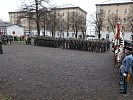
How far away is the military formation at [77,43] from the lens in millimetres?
27031

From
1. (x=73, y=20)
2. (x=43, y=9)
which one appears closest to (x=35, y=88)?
(x=43, y=9)

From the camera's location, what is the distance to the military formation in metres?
27.0

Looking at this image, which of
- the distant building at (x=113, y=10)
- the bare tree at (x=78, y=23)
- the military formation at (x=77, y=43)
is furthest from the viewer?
the distant building at (x=113, y=10)

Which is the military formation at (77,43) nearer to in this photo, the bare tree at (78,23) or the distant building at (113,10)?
the bare tree at (78,23)

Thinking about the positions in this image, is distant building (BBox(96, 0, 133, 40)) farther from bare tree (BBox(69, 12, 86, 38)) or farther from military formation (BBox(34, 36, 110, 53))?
military formation (BBox(34, 36, 110, 53))

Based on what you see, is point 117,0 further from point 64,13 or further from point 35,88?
point 35,88

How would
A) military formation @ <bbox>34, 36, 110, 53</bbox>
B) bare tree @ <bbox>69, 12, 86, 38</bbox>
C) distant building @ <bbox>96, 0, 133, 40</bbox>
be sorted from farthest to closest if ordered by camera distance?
distant building @ <bbox>96, 0, 133, 40</bbox>, bare tree @ <bbox>69, 12, 86, 38</bbox>, military formation @ <bbox>34, 36, 110, 53</bbox>

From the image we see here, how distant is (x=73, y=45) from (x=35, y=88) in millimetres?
20963

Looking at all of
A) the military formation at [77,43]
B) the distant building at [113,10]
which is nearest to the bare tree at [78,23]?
the distant building at [113,10]

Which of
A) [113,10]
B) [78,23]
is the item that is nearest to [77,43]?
[78,23]

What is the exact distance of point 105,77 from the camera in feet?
36.7

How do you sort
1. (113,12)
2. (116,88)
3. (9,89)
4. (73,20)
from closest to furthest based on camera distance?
(9,89) < (116,88) < (73,20) < (113,12)

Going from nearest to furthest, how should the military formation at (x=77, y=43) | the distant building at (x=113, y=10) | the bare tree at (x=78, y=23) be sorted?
1. the military formation at (x=77, y=43)
2. the bare tree at (x=78, y=23)
3. the distant building at (x=113, y=10)

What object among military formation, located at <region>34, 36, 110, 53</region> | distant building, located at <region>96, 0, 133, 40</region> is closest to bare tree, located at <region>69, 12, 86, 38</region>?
distant building, located at <region>96, 0, 133, 40</region>
